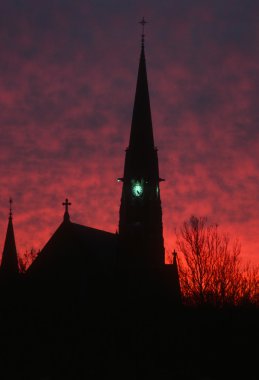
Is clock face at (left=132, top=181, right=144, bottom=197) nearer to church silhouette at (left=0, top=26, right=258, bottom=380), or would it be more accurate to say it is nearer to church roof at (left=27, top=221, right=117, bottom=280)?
church silhouette at (left=0, top=26, right=258, bottom=380)

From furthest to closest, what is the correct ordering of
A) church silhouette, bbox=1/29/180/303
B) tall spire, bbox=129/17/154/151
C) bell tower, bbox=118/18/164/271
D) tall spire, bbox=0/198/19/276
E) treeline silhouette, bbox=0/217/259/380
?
tall spire, bbox=129/17/154/151 → bell tower, bbox=118/18/164/271 → tall spire, bbox=0/198/19/276 → church silhouette, bbox=1/29/180/303 → treeline silhouette, bbox=0/217/259/380

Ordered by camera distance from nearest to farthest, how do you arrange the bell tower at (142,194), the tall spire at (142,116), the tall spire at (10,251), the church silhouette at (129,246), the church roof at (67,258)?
the church roof at (67,258) → the church silhouette at (129,246) → the tall spire at (10,251) → the bell tower at (142,194) → the tall spire at (142,116)

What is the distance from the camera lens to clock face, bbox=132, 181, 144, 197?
64938 mm

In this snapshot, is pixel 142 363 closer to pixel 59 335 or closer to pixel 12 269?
pixel 59 335

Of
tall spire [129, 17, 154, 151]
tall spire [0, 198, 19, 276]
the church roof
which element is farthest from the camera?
tall spire [129, 17, 154, 151]

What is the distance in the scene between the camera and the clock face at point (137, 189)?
6494 cm

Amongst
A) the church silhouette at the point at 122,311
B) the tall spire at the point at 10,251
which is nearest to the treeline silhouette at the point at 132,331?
the church silhouette at the point at 122,311

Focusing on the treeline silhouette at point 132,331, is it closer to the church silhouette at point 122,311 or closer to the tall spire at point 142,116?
the church silhouette at point 122,311

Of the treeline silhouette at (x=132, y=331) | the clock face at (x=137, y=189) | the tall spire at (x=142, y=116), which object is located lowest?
the treeline silhouette at (x=132, y=331)

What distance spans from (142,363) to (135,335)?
122 inches

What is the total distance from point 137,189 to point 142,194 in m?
0.65

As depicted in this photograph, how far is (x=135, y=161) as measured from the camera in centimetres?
6644

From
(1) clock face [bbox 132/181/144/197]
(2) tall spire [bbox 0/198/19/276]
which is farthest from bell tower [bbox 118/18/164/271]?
(2) tall spire [bbox 0/198/19/276]

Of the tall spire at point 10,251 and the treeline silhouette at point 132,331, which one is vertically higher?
the tall spire at point 10,251
